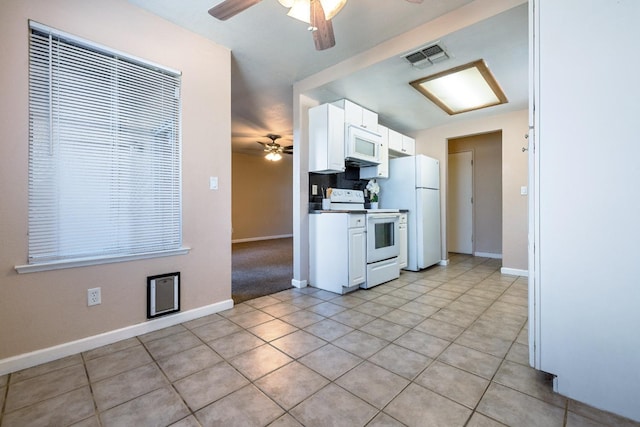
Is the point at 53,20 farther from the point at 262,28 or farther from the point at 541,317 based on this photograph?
the point at 541,317

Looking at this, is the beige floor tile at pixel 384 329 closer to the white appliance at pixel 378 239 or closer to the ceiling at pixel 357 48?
the white appliance at pixel 378 239

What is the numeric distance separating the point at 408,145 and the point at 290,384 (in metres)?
4.02

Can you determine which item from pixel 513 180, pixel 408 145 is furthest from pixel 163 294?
pixel 513 180

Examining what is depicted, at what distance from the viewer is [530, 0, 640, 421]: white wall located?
119 centimetres

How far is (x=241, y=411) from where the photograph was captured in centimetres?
125

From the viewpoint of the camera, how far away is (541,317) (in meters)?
1.40

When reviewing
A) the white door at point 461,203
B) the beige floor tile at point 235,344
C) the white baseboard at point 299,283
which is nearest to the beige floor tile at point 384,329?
the beige floor tile at point 235,344

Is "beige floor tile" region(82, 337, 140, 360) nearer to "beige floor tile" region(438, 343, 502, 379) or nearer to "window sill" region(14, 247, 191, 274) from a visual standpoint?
"window sill" region(14, 247, 191, 274)

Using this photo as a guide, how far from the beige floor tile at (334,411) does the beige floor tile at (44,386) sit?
1219mm

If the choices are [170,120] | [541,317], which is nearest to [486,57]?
[541,317]

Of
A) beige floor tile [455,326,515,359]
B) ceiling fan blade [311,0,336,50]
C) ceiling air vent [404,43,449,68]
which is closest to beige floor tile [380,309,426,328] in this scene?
beige floor tile [455,326,515,359]

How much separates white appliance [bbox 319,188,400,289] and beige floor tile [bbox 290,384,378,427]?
6.07ft

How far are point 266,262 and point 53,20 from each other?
3.77m

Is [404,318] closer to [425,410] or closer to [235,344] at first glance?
[425,410]
